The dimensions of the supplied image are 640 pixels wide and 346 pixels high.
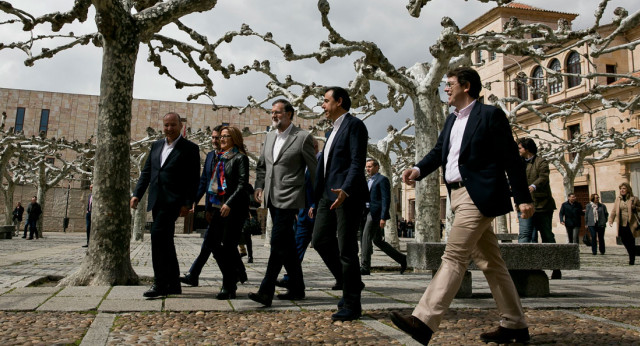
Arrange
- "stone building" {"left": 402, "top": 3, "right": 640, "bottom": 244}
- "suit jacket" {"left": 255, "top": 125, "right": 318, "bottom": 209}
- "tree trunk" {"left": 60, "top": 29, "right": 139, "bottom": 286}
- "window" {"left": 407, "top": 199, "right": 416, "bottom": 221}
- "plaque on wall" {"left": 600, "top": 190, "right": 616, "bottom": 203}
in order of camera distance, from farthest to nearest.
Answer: "window" {"left": 407, "top": 199, "right": 416, "bottom": 221} → "plaque on wall" {"left": 600, "top": 190, "right": 616, "bottom": 203} → "stone building" {"left": 402, "top": 3, "right": 640, "bottom": 244} → "tree trunk" {"left": 60, "top": 29, "right": 139, "bottom": 286} → "suit jacket" {"left": 255, "top": 125, "right": 318, "bottom": 209}

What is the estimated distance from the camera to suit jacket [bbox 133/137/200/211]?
4.90m

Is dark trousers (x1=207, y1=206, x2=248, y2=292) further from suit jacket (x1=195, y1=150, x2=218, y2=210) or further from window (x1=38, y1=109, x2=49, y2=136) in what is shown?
window (x1=38, y1=109, x2=49, y2=136)

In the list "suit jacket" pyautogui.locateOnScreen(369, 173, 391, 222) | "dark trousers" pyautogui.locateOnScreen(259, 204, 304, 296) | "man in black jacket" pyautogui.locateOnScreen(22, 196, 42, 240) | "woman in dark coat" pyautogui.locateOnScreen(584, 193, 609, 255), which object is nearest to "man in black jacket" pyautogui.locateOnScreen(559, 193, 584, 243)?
"woman in dark coat" pyautogui.locateOnScreen(584, 193, 609, 255)

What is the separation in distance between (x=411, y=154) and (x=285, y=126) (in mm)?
21781

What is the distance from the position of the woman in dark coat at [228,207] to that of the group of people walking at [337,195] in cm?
1

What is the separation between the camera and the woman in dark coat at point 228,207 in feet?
15.7

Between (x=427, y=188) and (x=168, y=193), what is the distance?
17.9ft

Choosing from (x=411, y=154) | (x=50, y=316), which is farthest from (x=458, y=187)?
(x=411, y=154)

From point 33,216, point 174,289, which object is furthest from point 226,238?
point 33,216

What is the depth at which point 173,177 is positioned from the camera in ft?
16.2

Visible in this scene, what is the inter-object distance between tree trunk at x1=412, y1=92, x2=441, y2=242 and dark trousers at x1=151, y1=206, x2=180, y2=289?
5385 mm

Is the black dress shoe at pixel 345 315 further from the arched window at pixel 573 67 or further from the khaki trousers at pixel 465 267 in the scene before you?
the arched window at pixel 573 67

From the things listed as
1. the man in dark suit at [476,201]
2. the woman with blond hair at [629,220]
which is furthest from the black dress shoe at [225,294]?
the woman with blond hair at [629,220]

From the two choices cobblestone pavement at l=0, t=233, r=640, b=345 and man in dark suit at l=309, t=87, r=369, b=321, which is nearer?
cobblestone pavement at l=0, t=233, r=640, b=345
